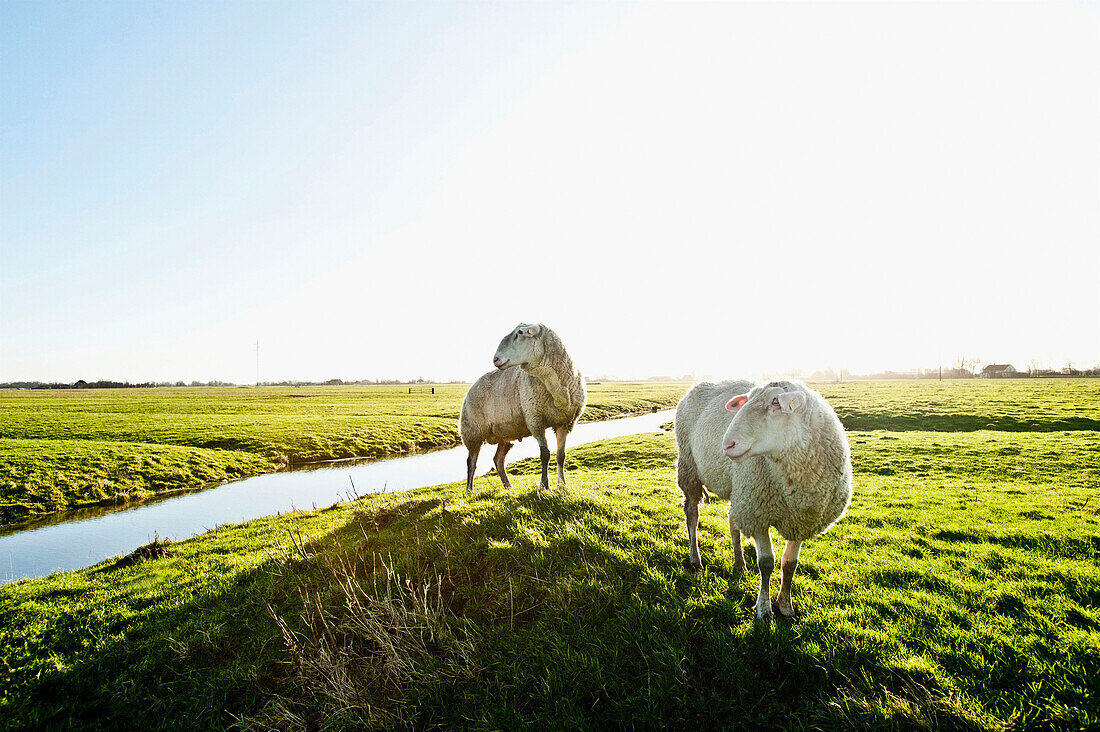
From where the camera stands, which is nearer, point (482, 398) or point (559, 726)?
point (559, 726)

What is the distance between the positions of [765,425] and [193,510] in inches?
716

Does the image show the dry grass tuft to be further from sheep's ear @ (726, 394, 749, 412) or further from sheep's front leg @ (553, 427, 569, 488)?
sheep's front leg @ (553, 427, 569, 488)

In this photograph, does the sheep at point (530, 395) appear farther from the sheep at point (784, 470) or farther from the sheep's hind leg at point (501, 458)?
the sheep at point (784, 470)

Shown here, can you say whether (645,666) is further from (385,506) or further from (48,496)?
(48,496)

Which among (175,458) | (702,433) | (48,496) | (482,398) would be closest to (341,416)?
(175,458)

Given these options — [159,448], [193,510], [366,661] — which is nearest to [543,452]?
[366,661]

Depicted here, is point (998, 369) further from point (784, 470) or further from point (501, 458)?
point (784, 470)

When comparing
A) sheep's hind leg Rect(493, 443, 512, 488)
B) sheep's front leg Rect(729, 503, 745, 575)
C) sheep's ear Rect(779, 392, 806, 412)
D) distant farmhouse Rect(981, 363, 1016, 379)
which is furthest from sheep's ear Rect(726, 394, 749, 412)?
distant farmhouse Rect(981, 363, 1016, 379)

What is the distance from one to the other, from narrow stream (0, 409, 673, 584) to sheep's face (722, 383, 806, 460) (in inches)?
→ 244

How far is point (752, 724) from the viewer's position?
12.0 ft

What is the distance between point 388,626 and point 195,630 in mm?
2837

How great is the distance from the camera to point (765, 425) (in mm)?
4465

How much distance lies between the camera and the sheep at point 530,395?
9.15 m

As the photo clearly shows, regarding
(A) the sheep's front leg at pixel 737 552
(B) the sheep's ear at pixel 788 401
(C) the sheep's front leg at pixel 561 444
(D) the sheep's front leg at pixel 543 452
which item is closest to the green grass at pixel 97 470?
(D) the sheep's front leg at pixel 543 452
